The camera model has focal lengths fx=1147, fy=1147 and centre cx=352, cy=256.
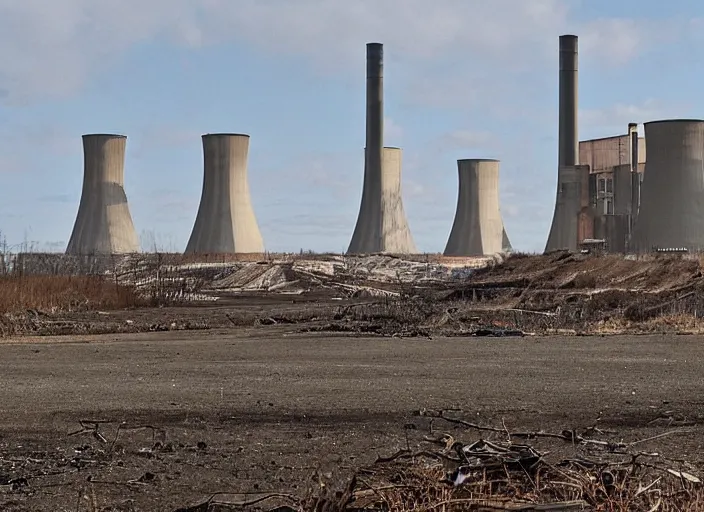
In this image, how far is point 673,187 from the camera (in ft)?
85.2

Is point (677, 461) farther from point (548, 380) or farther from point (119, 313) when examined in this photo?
point (119, 313)

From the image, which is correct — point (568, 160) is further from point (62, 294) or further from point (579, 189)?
point (62, 294)

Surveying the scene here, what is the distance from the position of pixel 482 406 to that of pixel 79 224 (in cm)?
2959

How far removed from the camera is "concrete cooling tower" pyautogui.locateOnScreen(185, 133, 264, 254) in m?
32.2

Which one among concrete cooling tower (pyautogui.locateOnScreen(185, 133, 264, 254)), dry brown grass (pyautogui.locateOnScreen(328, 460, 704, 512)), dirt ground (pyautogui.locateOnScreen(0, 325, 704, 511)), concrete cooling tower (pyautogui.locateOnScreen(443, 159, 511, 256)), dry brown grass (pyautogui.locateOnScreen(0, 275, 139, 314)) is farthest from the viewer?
concrete cooling tower (pyautogui.locateOnScreen(443, 159, 511, 256))

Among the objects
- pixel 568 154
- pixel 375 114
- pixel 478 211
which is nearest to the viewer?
pixel 568 154

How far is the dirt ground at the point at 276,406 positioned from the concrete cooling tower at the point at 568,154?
24.3m

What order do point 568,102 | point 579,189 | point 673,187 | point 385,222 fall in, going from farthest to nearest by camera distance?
point 385,222
point 568,102
point 579,189
point 673,187

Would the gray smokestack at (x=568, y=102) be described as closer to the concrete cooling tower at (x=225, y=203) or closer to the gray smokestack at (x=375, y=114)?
the gray smokestack at (x=375, y=114)

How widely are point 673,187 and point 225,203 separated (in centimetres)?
1289

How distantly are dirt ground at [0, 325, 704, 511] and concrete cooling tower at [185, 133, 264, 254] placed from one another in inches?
864

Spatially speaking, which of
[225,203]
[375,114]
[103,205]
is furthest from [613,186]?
[103,205]

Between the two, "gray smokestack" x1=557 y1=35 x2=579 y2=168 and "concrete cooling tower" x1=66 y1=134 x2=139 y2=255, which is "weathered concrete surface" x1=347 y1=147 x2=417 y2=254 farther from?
"concrete cooling tower" x1=66 y1=134 x2=139 y2=255

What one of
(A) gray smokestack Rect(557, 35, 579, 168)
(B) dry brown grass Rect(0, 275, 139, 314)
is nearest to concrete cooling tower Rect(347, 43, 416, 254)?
(A) gray smokestack Rect(557, 35, 579, 168)
